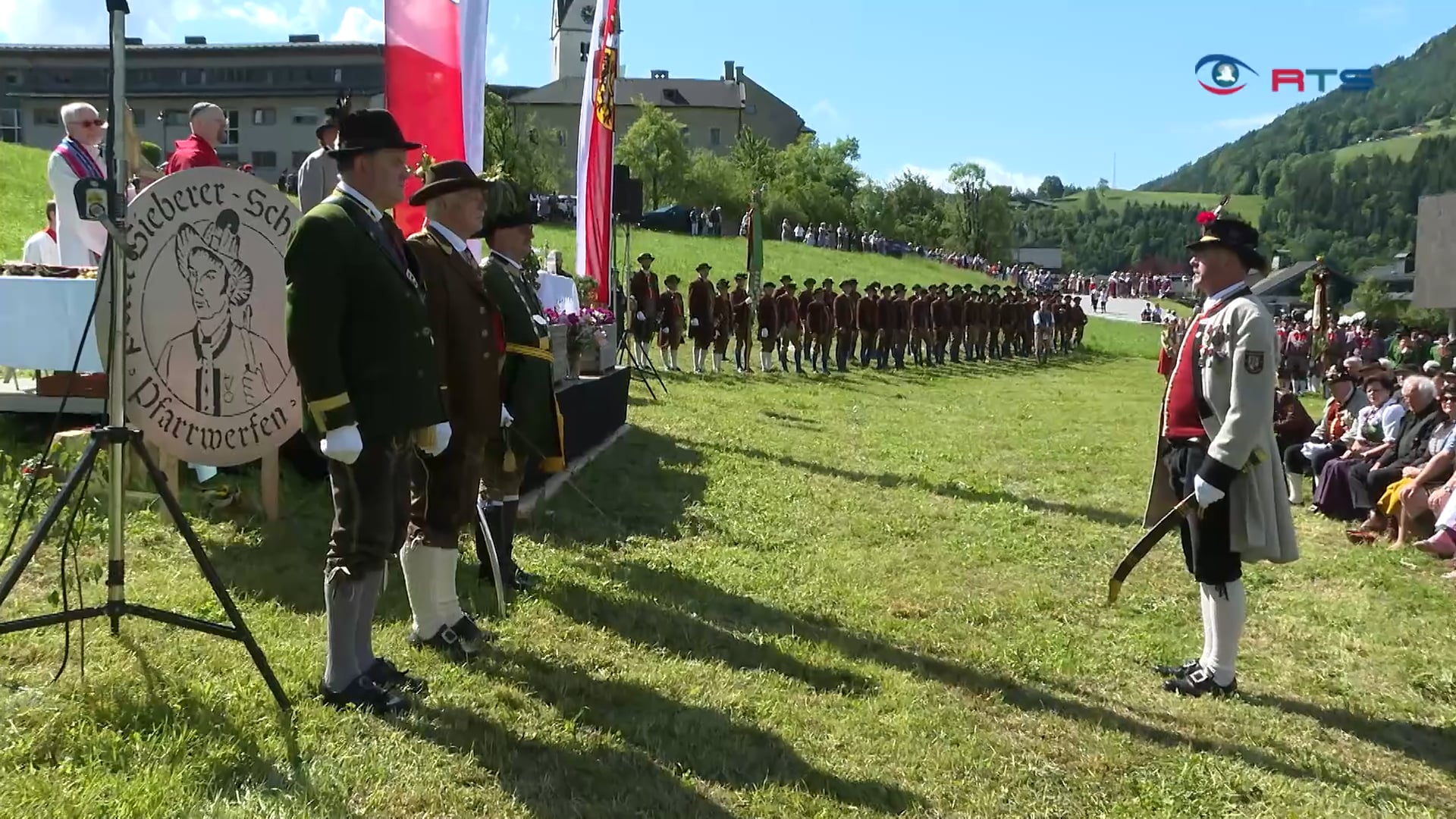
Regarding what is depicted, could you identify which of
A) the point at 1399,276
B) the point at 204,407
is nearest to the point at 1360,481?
the point at 204,407

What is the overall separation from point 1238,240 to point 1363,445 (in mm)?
5794

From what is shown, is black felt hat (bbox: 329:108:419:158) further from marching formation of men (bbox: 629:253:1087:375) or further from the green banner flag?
the green banner flag

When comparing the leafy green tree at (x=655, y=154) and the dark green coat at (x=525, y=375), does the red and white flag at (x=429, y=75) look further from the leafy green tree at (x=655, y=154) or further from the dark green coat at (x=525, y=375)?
the leafy green tree at (x=655, y=154)

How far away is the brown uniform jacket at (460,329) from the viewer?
3.97m

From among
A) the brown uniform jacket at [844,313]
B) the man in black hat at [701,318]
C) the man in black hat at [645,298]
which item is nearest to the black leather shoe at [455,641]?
the man in black hat at [645,298]

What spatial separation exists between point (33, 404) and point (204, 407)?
258 centimetres

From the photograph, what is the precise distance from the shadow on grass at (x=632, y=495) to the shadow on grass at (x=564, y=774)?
8.21ft

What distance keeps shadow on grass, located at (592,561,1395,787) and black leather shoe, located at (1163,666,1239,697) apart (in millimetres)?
416

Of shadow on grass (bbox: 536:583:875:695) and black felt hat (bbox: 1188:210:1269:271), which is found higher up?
black felt hat (bbox: 1188:210:1269:271)

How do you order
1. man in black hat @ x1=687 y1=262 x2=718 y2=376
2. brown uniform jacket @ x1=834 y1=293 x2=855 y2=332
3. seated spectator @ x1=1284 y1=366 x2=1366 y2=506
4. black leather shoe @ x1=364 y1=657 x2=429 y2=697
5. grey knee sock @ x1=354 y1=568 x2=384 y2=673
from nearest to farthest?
1. grey knee sock @ x1=354 y1=568 x2=384 y2=673
2. black leather shoe @ x1=364 y1=657 x2=429 y2=697
3. seated spectator @ x1=1284 y1=366 x2=1366 y2=506
4. man in black hat @ x1=687 y1=262 x2=718 y2=376
5. brown uniform jacket @ x1=834 y1=293 x2=855 y2=332

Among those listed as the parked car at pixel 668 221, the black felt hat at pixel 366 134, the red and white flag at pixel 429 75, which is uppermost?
the parked car at pixel 668 221

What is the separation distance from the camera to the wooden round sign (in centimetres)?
400

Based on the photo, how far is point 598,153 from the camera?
10.7m

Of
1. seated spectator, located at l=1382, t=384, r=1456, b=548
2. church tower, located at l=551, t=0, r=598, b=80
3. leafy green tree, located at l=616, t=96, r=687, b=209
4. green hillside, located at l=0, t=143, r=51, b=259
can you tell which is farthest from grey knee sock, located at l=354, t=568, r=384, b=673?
church tower, located at l=551, t=0, r=598, b=80
